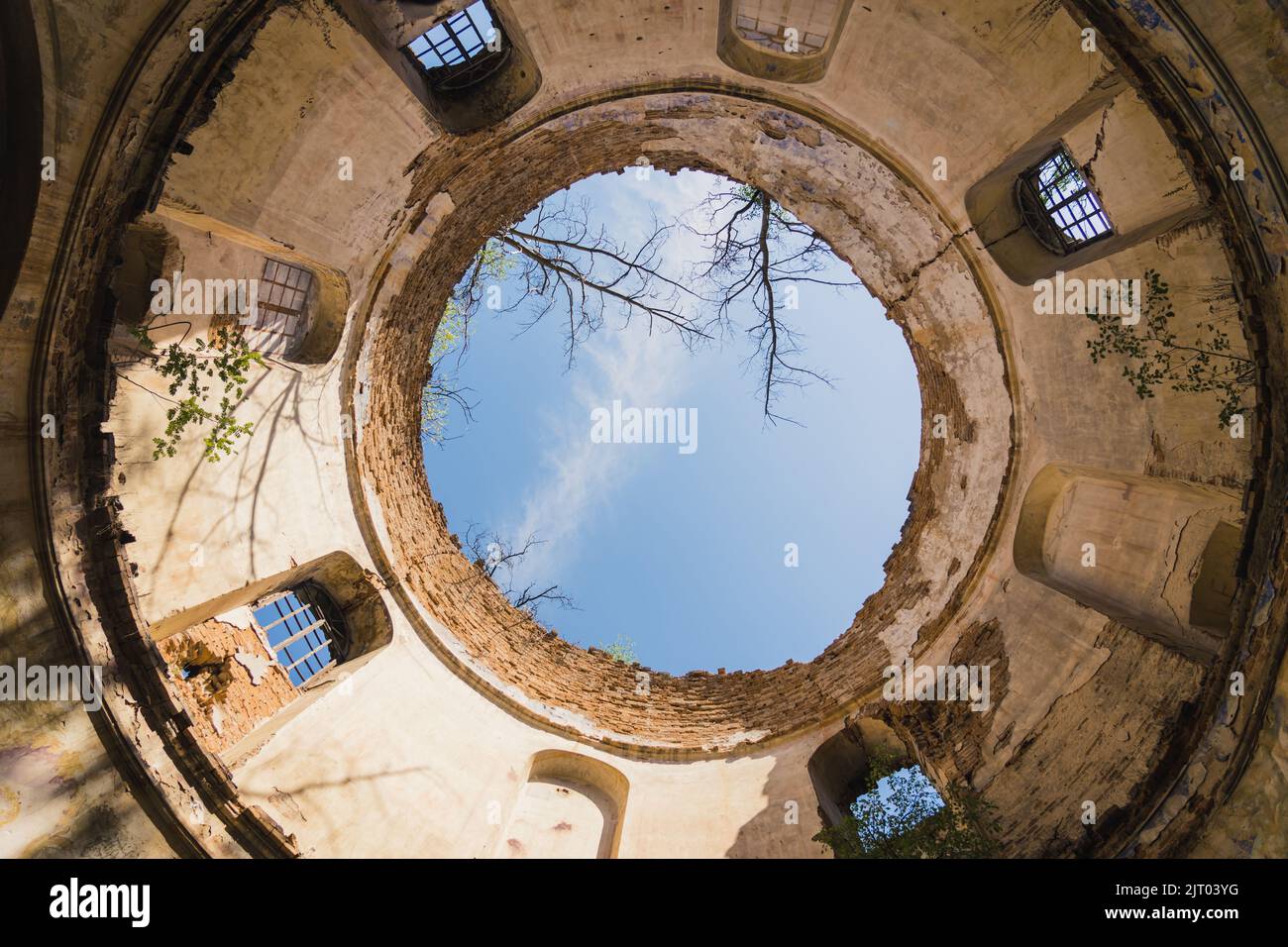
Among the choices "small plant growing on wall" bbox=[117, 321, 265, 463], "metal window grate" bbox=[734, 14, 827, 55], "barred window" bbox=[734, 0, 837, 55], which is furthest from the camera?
"metal window grate" bbox=[734, 14, 827, 55]

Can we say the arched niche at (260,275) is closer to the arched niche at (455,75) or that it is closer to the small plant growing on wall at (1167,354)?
the arched niche at (455,75)

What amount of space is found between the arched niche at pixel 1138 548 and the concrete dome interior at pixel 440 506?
5 centimetres

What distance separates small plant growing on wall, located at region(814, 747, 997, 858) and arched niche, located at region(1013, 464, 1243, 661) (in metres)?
2.80

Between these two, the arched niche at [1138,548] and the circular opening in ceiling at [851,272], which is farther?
the circular opening in ceiling at [851,272]

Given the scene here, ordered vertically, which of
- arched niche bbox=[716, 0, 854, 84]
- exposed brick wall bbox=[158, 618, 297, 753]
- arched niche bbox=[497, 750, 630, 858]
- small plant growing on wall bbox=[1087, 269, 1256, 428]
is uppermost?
arched niche bbox=[716, 0, 854, 84]

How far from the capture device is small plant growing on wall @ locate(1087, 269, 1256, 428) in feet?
22.2

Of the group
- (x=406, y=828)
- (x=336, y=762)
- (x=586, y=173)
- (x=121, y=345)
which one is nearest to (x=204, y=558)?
(x=121, y=345)

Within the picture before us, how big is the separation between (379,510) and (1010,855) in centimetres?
894

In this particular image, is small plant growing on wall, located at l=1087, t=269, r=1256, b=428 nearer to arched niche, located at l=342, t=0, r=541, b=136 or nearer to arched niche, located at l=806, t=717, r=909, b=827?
arched niche, located at l=806, t=717, r=909, b=827

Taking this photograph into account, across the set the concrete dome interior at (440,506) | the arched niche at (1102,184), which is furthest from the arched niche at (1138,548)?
the arched niche at (1102,184)

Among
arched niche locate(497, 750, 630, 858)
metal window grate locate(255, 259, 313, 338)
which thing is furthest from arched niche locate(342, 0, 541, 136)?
arched niche locate(497, 750, 630, 858)

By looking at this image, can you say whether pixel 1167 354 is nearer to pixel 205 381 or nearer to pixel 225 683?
pixel 205 381

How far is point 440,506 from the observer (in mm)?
11586

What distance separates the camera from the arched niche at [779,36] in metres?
8.00
